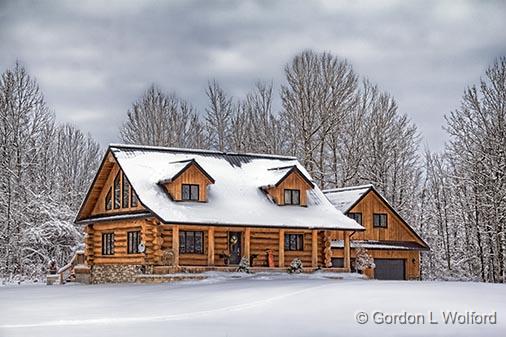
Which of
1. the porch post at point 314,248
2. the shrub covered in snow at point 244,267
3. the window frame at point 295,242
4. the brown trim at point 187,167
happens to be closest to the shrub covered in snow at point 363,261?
the porch post at point 314,248

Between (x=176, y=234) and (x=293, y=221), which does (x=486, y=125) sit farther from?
(x=176, y=234)

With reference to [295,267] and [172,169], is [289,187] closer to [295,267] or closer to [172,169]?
[295,267]

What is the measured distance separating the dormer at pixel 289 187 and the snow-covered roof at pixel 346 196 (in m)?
5.28

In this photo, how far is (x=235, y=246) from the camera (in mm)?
42000

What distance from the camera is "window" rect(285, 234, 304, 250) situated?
4341 centimetres

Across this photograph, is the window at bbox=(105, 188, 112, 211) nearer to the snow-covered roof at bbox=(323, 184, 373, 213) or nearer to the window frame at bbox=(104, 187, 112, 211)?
the window frame at bbox=(104, 187, 112, 211)

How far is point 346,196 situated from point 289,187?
776cm

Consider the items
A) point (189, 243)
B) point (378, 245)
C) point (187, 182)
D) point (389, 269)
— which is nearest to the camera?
point (189, 243)

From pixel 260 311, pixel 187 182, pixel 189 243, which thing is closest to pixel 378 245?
pixel 189 243

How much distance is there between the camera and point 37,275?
48.4 m

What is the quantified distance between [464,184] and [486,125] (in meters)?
5.89

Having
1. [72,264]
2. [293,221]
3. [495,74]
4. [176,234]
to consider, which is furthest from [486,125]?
[72,264]

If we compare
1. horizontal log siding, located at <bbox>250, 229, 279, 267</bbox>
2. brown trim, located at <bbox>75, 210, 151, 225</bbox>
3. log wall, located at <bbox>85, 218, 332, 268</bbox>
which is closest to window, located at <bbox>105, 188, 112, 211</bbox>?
brown trim, located at <bbox>75, 210, 151, 225</bbox>

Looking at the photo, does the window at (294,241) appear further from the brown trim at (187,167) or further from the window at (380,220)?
the window at (380,220)
